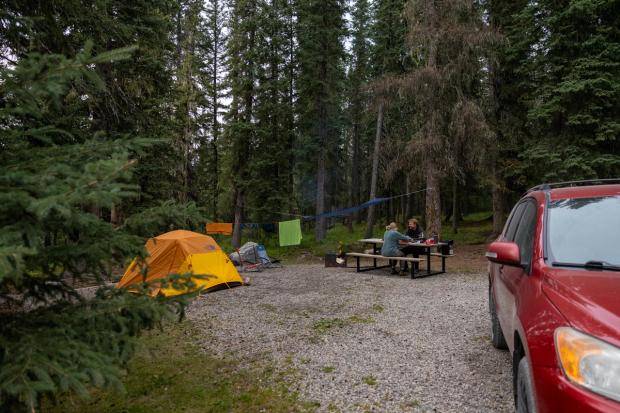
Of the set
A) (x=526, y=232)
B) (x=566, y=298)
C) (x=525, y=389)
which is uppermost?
(x=526, y=232)

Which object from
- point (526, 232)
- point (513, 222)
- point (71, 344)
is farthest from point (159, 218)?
point (513, 222)

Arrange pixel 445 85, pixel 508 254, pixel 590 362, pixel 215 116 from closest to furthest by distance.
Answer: pixel 590 362, pixel 508 254, pixel 445 85, pixel 215 116

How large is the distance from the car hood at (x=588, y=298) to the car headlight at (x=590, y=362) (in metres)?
0.04

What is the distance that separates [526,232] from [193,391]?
12.1ft

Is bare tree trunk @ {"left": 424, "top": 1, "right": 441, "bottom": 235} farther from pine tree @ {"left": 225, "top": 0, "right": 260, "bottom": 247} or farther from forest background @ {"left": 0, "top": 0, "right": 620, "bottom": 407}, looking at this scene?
pine tree @ {"left": 225, "top": 0, "right": 260, "bottom": 247}

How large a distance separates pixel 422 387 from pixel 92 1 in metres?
5.93

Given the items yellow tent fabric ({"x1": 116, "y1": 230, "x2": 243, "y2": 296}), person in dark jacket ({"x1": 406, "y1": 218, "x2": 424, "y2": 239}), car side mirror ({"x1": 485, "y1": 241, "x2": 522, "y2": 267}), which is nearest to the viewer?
car side mirror ({"x1": 485, "y1": 241, "x2": 522, "y2": 267})

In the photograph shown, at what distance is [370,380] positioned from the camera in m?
4.29

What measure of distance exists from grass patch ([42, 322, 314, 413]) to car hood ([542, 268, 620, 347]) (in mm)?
2453

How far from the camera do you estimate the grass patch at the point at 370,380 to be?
4223 mm

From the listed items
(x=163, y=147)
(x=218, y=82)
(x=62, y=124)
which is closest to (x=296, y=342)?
(x=62, y=124)

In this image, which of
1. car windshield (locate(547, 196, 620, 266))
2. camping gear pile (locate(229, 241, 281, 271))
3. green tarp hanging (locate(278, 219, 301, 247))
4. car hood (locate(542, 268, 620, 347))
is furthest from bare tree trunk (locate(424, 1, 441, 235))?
car hood (locate(542, 268, 620, 347))

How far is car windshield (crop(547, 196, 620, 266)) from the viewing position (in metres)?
2.73

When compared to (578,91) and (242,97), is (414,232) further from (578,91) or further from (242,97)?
(242,97)
